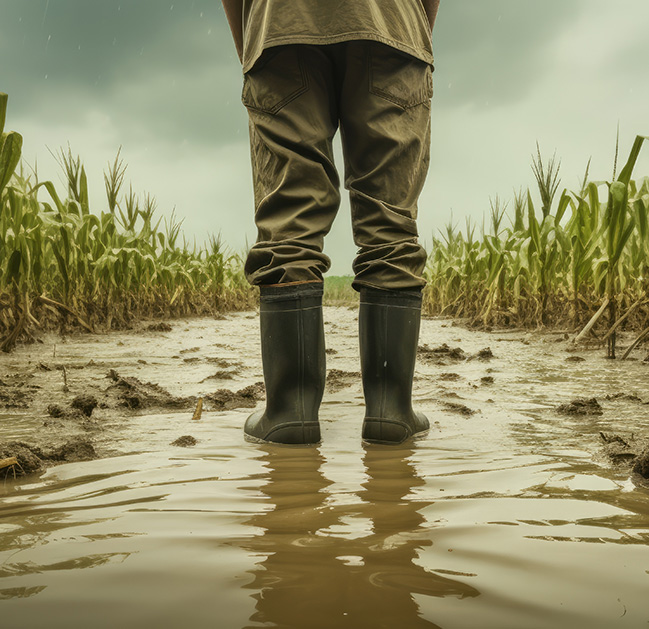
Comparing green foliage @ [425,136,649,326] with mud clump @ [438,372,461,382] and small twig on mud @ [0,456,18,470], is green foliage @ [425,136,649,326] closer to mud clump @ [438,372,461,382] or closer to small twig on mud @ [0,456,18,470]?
mud clump @ [438,372,461,382]

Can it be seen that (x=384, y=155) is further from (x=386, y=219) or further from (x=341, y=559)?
(x=341, y=559)

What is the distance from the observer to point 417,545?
1.98 feet

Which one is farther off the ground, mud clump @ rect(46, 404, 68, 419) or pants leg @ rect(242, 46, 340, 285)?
pants leg @ rect(242, 46, 340, 285)

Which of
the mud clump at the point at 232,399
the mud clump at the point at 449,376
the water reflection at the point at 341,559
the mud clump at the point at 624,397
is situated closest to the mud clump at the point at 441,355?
the mud clump at the point at 449,376

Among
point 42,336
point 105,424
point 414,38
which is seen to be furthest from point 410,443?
point 42,336

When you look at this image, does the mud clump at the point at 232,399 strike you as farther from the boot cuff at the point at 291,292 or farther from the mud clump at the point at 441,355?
the mud clump at the point at 441,355

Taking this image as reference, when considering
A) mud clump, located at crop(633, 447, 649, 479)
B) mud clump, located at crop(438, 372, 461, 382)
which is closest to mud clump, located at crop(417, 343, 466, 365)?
mud clump, located at crop(438, 372, 461, 382)

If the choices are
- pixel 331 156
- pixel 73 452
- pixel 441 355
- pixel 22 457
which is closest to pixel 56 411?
pixel 73 452

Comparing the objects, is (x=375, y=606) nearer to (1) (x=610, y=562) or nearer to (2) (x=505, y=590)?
(2) (x=505, y=590)

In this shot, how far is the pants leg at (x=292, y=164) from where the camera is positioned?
1400mm

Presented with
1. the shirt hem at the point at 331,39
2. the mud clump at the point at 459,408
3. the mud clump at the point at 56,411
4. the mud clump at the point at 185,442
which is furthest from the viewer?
the mud clump at the point at 459,408

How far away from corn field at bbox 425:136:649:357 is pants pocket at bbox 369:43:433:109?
1643 mm

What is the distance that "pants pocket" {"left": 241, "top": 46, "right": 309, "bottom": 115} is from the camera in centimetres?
142

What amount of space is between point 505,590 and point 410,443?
856 mm
